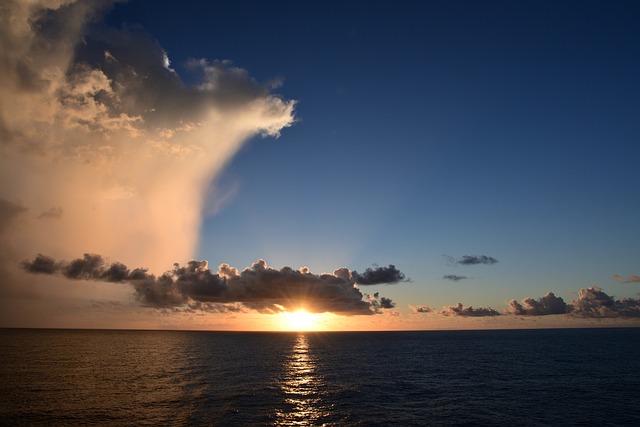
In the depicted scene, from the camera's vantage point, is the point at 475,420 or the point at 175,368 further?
the point at 175,368

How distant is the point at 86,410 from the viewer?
57.3 metres

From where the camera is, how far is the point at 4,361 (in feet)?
370

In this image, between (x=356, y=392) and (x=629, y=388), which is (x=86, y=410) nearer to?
(x=356, y=392)

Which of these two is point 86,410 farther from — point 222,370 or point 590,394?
point 590,394

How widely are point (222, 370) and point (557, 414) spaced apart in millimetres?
77649

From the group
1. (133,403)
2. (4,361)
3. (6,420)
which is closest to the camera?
(6,420)

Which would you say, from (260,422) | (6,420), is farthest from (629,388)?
(6,420)

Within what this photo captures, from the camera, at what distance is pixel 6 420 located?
2016 inches

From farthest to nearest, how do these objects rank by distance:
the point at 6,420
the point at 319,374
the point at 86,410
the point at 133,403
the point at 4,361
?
the point at 4,361, the point at 319,374, the point at 133,403, the point at 86,410, the point at 6,420

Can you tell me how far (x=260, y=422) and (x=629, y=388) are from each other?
254 feet

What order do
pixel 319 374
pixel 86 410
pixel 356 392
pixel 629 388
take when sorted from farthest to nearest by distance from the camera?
pixel 319 374
pixel 629 388
pixel 356 392
pixel 86 410

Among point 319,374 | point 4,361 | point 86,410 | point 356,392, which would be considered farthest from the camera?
point 4,361

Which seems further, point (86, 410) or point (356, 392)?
point (356, 392)

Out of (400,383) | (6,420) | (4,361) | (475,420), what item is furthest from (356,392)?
(4,361)
